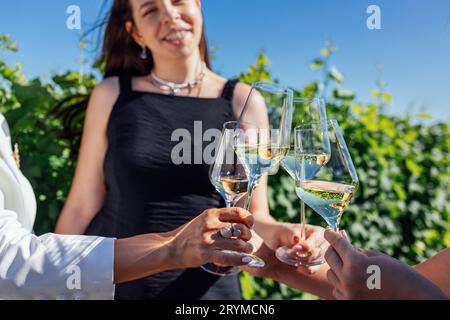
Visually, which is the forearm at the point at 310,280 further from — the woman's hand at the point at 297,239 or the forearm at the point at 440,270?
the forearm at the point at 440,270

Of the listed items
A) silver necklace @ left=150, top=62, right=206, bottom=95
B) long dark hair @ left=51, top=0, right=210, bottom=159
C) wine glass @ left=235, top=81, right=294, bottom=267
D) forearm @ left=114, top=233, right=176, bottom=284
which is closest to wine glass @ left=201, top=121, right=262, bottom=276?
wine glass @ left=235, top=81, right=294, bottom=267

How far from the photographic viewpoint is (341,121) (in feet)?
12.1

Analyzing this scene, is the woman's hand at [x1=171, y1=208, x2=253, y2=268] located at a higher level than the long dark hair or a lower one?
lower

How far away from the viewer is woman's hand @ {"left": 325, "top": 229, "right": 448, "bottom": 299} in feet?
3.23

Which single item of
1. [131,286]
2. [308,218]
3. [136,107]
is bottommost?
[308,218]

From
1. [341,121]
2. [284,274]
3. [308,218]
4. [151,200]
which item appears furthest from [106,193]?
[341,121]

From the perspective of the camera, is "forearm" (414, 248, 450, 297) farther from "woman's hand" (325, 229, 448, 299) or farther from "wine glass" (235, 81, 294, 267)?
"wine glass" (235, 81, 294, 267)

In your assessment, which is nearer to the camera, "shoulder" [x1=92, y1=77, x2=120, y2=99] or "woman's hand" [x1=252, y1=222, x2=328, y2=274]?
"woman's hand" [x1=252, y1=222, x2=328, y2=274]

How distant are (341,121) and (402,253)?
1.76 meters

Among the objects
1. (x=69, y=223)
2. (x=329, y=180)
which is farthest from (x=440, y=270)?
(x=69, y=223)

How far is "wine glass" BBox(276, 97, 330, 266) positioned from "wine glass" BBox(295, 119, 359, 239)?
1 cm

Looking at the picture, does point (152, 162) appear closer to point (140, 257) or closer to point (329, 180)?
point (140, 257)
